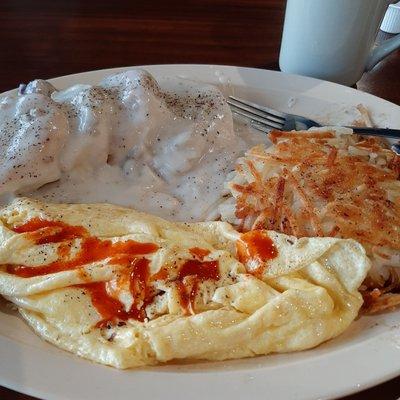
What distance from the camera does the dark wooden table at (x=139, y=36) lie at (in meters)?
2.27

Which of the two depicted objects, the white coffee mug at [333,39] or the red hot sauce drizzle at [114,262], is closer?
the red hot sauce drizzle at [114,262]

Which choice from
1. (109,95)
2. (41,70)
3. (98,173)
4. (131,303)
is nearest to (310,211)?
(131,303)

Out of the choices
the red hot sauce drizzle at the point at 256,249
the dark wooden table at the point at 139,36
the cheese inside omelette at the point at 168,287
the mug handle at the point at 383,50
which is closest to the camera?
the cheese inside omelette at the point at 168,287

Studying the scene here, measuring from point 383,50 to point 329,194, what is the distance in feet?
3.27

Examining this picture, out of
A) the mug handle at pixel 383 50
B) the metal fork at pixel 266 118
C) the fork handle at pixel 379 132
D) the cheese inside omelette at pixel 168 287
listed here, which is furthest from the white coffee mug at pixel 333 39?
the cheese inside omelette at pixel 168 287

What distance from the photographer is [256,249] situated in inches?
50.2

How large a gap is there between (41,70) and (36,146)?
0.90 metres

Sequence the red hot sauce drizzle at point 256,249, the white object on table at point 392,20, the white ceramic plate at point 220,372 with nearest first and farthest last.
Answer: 1. the white ceramic plate at point 220,372
2. the red hot sauce drizzle at point 256,249
3. the white object on table at point 392,20

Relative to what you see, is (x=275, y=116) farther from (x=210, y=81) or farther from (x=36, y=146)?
(x=36, y=146)

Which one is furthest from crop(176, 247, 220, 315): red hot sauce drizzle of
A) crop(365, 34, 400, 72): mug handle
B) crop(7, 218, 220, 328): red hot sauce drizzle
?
crop(365, 34, 400, 72): mug handle

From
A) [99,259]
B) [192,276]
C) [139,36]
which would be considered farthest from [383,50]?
[99,259]

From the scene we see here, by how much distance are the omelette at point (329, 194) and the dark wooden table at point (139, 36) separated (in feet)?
2.42

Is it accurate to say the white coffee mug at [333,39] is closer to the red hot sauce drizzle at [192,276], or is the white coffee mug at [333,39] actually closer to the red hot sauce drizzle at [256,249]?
the red hot sauce drizzle at [256,249]

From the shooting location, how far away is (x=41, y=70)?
2221mm
